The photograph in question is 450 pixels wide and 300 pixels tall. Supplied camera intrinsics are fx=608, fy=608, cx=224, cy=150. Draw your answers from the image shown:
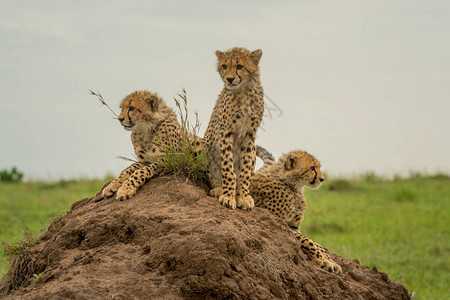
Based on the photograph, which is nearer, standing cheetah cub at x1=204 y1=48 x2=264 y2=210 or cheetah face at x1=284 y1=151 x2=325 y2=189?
standing cheetah cub at x1=204 y1=48 x2=264 y2=210

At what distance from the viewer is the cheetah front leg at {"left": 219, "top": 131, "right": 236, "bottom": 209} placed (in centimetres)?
446

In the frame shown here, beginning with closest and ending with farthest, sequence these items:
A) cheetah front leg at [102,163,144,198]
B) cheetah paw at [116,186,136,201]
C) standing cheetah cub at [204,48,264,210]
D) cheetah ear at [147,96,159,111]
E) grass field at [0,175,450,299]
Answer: cheetah paw at [116,186,136,201]
standing cheetah cub at [204,48,264,210]
cheetah front leg at [102,163,144,198]
cheetah ear at [147,96,159,111]
grass field at [0,175,450,299]

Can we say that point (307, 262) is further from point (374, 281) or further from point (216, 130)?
point (216, 130)

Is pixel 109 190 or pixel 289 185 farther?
pixel 289 185

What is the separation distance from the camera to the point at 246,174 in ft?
15.4

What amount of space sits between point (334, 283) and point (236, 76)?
1.72 meters

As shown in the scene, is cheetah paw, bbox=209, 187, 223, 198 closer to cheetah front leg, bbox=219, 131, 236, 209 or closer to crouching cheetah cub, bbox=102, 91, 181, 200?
cheetah front leg, bbox=219, 131, 236, 209

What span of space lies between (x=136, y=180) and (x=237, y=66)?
117 centimetres

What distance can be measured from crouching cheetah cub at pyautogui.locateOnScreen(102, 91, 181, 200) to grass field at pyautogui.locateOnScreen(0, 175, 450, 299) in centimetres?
254

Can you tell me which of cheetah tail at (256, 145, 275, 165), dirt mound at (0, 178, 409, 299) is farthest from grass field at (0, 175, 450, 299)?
dirt mound at (0, 178, 409, 299)

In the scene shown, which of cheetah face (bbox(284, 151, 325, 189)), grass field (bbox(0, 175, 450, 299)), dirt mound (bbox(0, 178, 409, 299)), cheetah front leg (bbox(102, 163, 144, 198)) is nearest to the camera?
dirt mound (bbox(0, 178, 409, 299))

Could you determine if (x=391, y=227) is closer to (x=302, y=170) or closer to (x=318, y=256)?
(x=302, y=170)

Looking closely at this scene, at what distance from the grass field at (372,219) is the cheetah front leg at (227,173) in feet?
10.8

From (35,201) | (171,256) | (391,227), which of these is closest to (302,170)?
(171,256)
